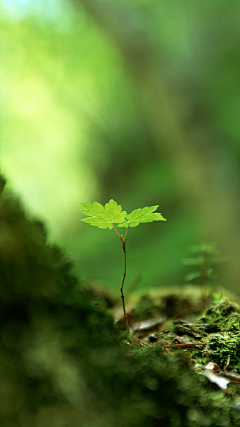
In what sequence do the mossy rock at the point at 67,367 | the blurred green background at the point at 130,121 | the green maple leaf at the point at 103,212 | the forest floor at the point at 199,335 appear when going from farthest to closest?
the blurred green background at the point at 130,121
the green maple leaf at the point at 103,212
the forest floor at the point at 199,335
the mossy rock at the point at 67,367

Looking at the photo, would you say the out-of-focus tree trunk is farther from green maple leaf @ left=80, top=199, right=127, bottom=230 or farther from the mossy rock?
the mossy rock

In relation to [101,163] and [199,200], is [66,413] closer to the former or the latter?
[199,200]

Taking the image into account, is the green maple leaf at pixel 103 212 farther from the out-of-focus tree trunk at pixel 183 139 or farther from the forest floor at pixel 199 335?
the out-of-focus tree trunk at pixel 183 139

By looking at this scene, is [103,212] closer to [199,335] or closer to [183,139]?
[199,335]

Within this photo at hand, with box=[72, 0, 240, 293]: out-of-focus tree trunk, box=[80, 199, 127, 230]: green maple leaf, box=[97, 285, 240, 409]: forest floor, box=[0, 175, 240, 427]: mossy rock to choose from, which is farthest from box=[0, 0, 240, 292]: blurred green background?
box=[0, 175, 240, 427]: mossy rock

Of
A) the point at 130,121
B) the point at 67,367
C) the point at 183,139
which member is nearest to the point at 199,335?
the point at 67,367

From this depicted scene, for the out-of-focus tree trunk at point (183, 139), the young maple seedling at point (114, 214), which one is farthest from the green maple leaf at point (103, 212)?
the out-of-focus tree trunk at point (183, 139)
